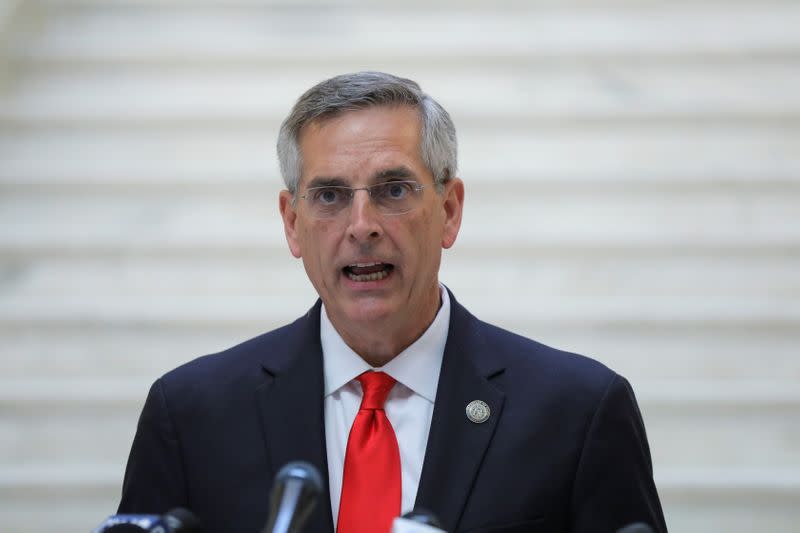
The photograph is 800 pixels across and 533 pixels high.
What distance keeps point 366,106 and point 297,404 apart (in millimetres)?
559

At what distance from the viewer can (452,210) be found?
2459 mm

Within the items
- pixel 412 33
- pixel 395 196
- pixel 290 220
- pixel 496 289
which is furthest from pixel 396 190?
pixel 412 33

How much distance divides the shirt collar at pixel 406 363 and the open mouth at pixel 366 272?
18 centimetres

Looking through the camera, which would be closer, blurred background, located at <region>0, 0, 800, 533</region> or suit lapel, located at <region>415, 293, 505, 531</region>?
suit lapel, located at <region>415, 293, 505, 531</region>

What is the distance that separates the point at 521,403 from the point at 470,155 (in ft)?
5.50

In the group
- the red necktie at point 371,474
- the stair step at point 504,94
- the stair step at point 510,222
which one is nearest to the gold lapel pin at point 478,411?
the red necktie at point 371,474

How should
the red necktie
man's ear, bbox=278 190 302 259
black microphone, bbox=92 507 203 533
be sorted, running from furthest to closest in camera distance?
man's ear, bbox=278 190 302 259, the red necktie, black microphone, bbox=92 507 203 533

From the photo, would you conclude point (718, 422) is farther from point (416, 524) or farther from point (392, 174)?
point (416, 524)

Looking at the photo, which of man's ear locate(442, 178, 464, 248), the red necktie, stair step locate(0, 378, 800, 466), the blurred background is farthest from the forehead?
stair step locate(0, 378, 800, 466)

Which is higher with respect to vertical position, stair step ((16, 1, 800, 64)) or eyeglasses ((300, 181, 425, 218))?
stair step ((16, 1, 800, 64))

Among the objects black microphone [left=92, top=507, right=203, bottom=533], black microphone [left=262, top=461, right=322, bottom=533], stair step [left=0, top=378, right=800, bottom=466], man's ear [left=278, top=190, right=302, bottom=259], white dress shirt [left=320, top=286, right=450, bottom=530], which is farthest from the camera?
stair step [left=0, top=378, right=800, bottom=466]

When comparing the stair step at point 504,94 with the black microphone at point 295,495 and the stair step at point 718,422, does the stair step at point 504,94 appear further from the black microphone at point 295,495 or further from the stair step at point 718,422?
the black microphone at point 295,495

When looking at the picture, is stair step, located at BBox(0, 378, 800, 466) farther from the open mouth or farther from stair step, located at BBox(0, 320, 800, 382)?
the open mouth

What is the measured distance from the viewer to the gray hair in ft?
7.58
